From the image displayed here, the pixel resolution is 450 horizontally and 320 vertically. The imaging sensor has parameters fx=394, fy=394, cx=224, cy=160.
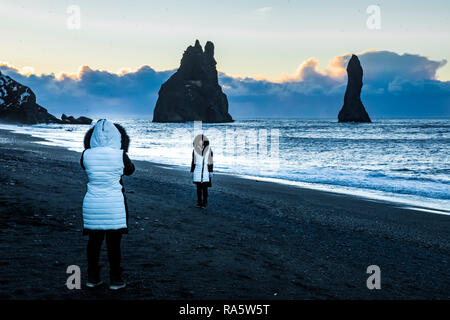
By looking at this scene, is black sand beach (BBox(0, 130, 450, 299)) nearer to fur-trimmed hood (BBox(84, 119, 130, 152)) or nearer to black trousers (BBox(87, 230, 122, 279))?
black trousers (BBox(87, 230, 122, 279))

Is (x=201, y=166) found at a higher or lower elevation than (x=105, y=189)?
lower

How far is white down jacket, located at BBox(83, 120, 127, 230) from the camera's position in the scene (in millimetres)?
4281

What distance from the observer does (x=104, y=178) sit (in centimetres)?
431

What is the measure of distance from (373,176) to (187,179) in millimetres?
11174

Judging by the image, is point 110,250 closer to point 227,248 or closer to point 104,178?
point 104,178

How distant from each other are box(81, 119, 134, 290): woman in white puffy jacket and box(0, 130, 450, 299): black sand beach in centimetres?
53

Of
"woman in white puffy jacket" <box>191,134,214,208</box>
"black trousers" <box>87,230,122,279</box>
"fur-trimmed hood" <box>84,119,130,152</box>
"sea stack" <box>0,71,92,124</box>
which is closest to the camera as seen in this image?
"fur-trimmed hood" <box>84,119,130,152</box>

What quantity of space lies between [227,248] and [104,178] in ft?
9.82

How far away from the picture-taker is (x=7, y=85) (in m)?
119

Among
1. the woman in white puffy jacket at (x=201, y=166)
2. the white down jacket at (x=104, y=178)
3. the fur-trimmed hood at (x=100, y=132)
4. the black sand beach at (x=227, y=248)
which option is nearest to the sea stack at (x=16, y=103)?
the black sand beach at (x=227, y=248)

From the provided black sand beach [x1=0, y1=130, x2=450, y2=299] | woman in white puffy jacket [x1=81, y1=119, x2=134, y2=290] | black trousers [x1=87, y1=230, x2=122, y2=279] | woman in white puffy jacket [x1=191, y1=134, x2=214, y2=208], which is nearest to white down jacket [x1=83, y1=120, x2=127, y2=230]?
woman in white puffy jacket [x1=81, y1=119, x2=134, y2=290]

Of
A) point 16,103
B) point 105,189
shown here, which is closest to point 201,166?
point 105,189
